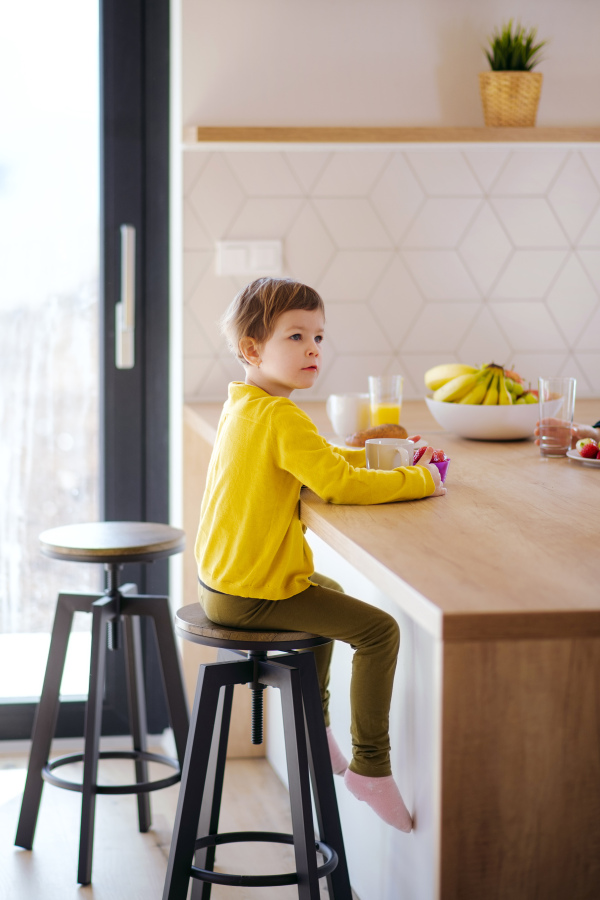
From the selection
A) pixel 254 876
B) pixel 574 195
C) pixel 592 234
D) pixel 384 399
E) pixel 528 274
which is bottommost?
pixel 254 876

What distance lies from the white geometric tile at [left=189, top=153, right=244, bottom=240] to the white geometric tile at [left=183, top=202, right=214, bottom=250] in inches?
0.5

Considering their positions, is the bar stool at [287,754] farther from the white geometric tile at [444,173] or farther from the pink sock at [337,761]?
the white geometric tile at [444,173]

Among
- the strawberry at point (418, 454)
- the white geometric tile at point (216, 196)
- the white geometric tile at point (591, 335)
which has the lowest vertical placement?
the strawberry at point (418, 454)

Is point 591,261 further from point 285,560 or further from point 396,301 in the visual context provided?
point 285,560

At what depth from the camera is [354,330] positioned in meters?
2.79

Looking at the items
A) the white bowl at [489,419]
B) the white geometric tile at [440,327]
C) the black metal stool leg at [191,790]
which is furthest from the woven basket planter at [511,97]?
the black metal stool leg at [191,790]

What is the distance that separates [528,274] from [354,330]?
0.54 meters

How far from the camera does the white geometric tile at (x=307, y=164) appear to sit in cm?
269

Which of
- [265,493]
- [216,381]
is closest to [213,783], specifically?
[265,493]

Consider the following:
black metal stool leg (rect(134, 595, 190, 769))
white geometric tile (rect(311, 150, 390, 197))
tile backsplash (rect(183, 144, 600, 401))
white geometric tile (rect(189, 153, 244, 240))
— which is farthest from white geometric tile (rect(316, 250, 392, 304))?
black metal stool leg (rect(134, 595, 190, 769))

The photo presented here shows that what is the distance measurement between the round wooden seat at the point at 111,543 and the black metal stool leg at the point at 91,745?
119mm

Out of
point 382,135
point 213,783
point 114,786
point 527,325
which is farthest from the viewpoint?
point 527,325

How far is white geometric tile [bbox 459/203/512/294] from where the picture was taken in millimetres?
2818

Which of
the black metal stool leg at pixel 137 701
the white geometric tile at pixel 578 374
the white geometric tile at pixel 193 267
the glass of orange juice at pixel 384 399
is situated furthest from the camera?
the white geometric tile at pixel 578 374
